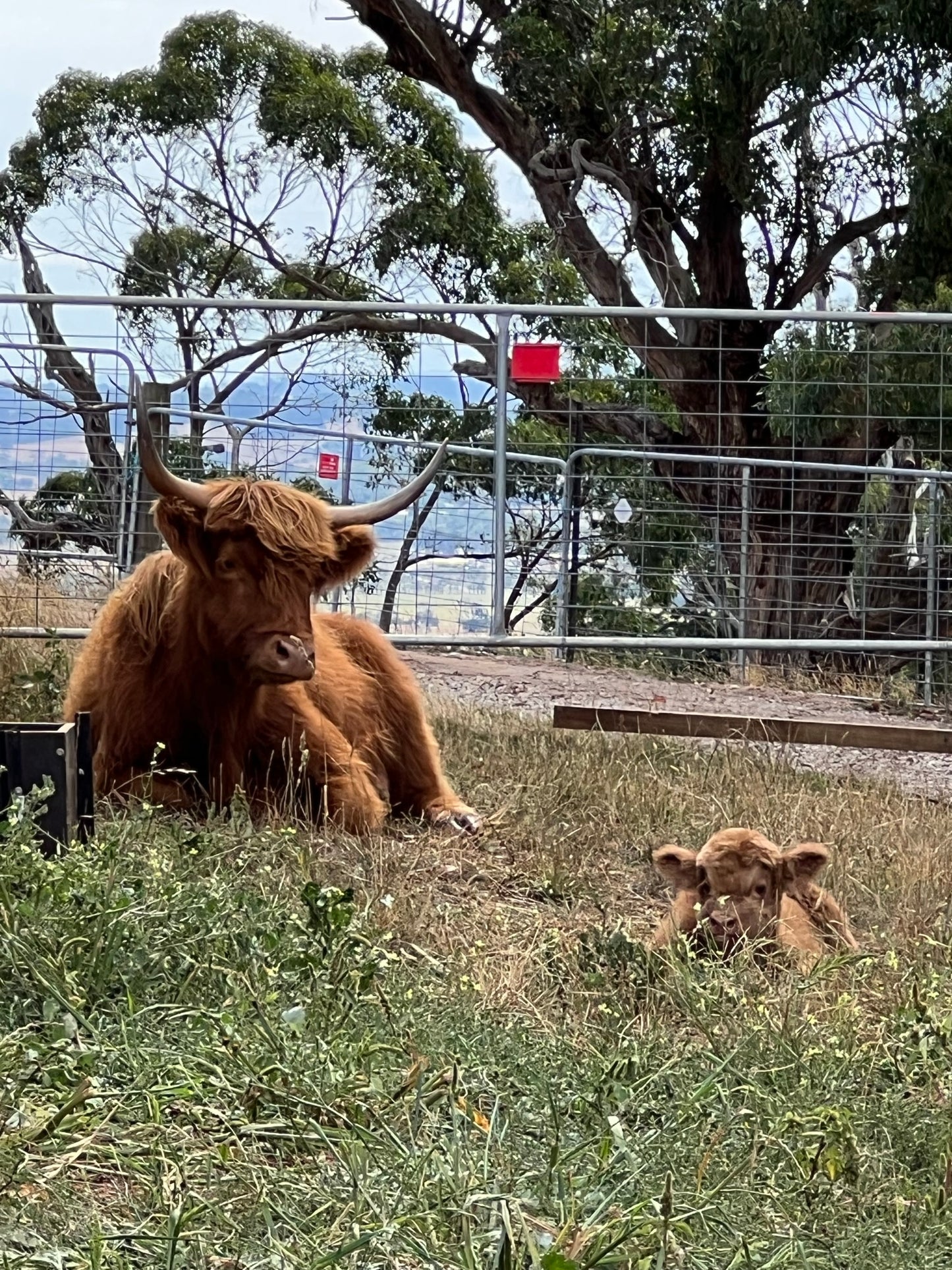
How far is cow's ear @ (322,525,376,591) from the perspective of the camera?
22.0 ft

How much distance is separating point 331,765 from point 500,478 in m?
3.41

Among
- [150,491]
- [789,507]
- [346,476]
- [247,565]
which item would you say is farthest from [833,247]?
[247,565]

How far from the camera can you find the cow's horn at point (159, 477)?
20.2 feet

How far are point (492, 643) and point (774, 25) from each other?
943 centimetres

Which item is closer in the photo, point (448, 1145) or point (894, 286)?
point (448, 1145)

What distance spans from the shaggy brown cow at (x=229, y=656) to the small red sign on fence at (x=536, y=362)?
360 cm

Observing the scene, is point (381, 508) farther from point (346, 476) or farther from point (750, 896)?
point (346, 476)

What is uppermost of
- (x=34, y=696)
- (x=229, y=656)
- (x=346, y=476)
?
(x=346, y=476)

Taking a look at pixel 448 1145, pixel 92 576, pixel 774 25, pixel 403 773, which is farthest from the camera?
pixel 774 25

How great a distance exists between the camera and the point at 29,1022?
366 centimetres

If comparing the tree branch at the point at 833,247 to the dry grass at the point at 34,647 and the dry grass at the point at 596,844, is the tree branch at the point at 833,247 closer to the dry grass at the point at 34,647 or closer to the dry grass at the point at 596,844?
the dry grass at the point at 34,647

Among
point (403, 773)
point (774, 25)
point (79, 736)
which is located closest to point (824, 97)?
point (774, 25)

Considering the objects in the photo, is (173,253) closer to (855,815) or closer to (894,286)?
(894,286)

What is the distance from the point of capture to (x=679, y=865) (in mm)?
5664
